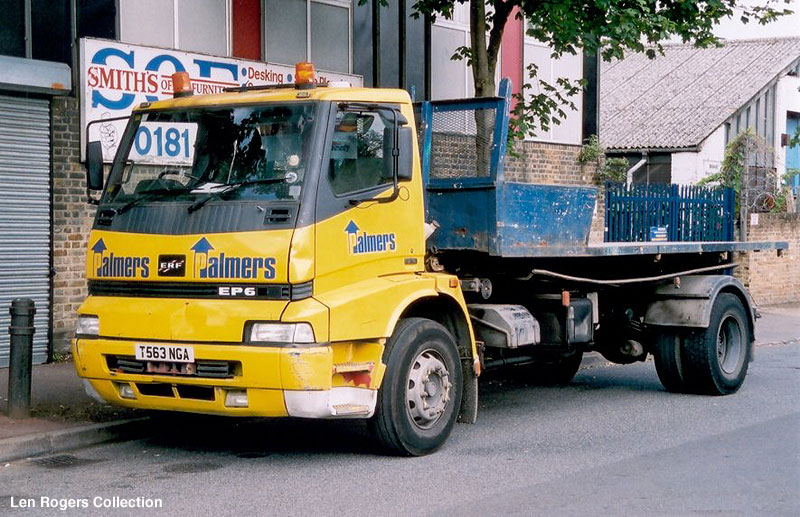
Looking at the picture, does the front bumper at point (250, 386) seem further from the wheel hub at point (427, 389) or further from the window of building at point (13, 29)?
the window of building at point (13, 29)

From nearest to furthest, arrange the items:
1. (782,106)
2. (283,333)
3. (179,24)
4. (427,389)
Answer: (283,333), (427,389), (179,24), (782,106)

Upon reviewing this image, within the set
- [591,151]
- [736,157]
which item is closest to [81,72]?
[591,151]

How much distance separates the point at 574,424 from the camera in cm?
945

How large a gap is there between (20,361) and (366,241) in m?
3.18

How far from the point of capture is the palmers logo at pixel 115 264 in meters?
7.66

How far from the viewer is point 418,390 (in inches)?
312

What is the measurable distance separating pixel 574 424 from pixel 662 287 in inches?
92.9

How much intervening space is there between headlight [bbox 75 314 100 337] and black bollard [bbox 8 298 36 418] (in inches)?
50.3

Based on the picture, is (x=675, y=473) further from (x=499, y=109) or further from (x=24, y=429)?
(x=24, y=429)

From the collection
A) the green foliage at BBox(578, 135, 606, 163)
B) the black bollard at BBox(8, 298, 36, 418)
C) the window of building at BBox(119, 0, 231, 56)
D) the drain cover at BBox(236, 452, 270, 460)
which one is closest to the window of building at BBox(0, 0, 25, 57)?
the window of building at BBox(119, 0, 231, 56)

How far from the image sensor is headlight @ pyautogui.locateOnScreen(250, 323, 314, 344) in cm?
715

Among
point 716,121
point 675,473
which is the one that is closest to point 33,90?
point 675,473

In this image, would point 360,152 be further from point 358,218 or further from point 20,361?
point 20,361

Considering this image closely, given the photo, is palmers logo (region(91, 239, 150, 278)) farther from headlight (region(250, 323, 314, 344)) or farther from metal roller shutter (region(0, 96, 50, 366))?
metal roller shutter (region(0, 96, 50, 366))
